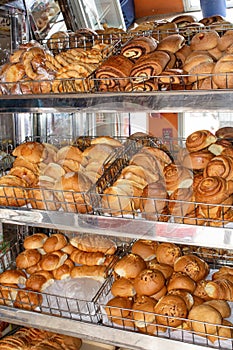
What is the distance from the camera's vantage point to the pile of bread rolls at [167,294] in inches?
54.6

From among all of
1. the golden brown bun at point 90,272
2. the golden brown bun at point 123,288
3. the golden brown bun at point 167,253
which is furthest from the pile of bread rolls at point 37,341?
the golden brown bun at point 167,253

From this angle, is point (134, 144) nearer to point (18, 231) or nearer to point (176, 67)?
point (176, 67)

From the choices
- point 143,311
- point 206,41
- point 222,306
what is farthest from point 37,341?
point 206,41

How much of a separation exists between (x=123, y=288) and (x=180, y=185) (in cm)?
45

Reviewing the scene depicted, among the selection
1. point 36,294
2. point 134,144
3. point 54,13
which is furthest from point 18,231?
point 54,13

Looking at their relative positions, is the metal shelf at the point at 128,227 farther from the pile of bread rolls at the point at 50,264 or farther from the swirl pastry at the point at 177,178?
the pile of bread rolls at the point at 50,264

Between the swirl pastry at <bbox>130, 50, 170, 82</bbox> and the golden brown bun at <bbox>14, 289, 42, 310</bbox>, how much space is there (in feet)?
2.93

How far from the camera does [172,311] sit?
1.40 m

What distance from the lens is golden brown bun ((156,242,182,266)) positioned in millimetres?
1684

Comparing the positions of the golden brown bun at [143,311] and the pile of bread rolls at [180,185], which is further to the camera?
the golden brown bun at [143,311]

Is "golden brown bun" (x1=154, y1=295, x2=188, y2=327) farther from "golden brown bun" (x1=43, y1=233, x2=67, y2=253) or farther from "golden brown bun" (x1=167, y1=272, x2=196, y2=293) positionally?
"golden brown bun" (x1=43, y1=233, x2=67, y2=253)

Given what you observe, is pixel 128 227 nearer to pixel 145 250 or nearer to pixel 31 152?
pixel 145 250

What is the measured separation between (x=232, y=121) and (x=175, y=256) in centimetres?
84

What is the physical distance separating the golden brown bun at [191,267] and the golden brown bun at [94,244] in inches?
12.7
